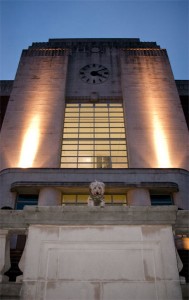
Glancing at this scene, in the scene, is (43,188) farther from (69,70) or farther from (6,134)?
(69,70)

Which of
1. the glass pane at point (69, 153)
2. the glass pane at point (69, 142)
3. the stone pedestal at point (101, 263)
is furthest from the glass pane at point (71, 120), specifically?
the stone pedestal at point (101, 263)

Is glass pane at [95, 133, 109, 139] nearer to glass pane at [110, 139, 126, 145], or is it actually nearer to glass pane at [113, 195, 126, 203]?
glass pane at [110, 139, 126, 145]

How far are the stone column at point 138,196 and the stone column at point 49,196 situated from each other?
12.2 ft

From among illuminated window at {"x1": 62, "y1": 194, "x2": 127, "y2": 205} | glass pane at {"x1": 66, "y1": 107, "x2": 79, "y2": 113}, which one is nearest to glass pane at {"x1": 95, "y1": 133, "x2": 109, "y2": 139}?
glass pane at {"x1": 66, "y1": 107, "x2": 79, "y2": 113}

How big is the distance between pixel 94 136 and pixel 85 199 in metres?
5.88

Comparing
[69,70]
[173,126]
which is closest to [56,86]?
[69,70]

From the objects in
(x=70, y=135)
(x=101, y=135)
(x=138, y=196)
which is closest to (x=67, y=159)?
→ (x=70, y=135)

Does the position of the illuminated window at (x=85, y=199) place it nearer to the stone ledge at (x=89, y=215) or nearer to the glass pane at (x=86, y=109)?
the glass pane at (x=86, y=109)

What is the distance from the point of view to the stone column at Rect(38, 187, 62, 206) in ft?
49.4

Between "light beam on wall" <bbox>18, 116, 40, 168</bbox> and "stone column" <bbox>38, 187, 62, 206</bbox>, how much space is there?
3.00m

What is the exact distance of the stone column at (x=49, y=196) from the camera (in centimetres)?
1505

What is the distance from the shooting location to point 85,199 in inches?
Answer: 631

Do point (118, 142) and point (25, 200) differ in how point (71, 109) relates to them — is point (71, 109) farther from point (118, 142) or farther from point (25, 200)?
point (25, 200)

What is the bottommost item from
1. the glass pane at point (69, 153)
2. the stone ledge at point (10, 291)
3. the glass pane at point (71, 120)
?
the stone ledge at point (10, 291)
